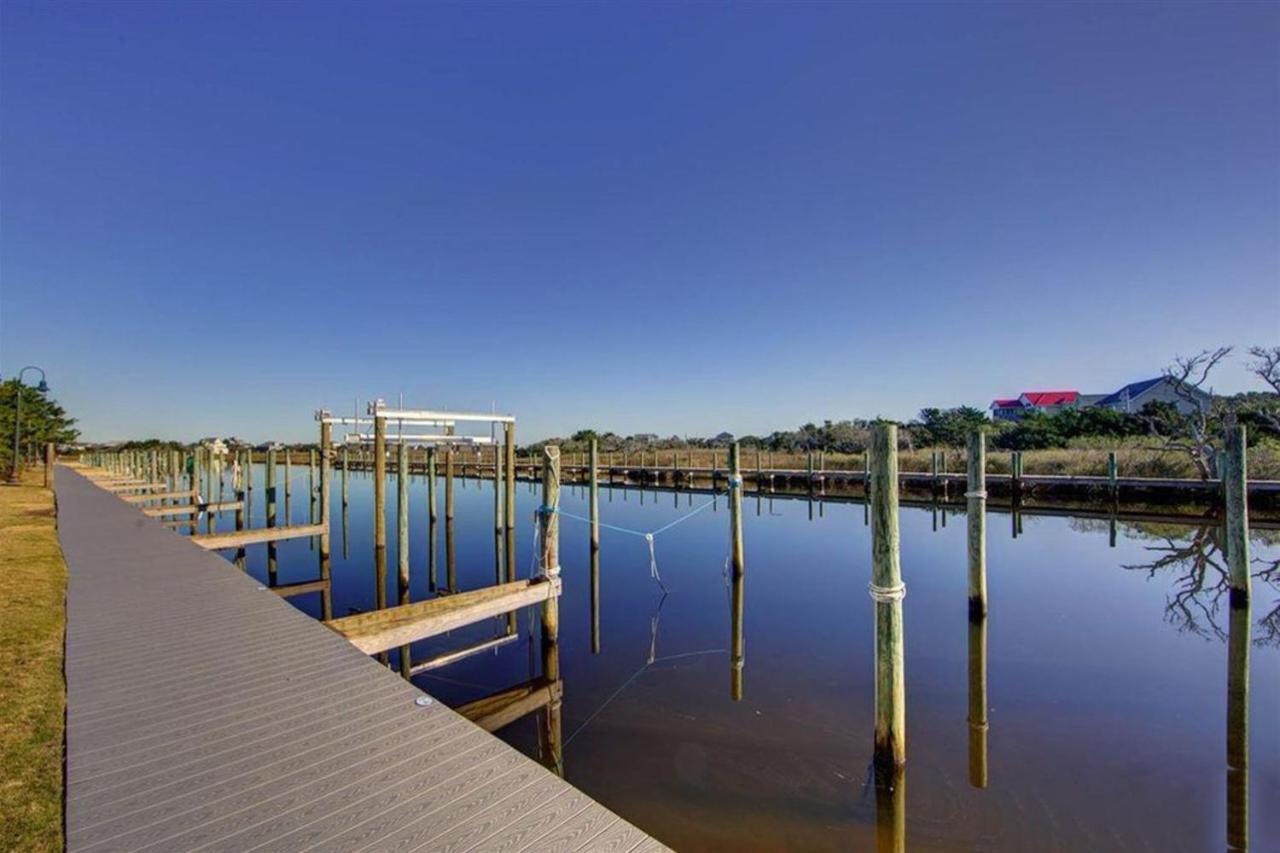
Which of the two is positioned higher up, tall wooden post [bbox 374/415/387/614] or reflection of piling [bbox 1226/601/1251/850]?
tall wooden post [bbox 374/415/387/614]

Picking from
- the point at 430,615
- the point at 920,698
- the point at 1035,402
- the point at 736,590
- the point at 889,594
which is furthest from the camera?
the point at 1035,402

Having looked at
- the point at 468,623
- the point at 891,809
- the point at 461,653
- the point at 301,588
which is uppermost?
the point at 468,623

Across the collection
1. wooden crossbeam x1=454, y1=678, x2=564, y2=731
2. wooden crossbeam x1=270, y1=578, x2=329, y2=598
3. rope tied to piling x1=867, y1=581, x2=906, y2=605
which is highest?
rope tied to piling x1=867, y1=581, x2=906, y2=605

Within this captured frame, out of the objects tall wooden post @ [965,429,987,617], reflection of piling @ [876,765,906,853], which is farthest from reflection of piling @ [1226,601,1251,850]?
tall wooden post @ [965,429,987,617]

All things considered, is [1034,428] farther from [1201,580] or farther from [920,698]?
[920,698]

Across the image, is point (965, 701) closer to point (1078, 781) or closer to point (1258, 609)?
point (1078, 781)

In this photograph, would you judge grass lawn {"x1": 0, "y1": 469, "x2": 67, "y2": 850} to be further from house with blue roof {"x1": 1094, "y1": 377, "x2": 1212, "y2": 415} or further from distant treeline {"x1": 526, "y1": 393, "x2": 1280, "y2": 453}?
house with blue roof {"x1": 1094, "y1": 377, "x2": 1212, "y2": 415}

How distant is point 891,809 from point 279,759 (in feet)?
13.9

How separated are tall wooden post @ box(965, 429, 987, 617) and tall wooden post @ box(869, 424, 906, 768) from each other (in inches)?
161

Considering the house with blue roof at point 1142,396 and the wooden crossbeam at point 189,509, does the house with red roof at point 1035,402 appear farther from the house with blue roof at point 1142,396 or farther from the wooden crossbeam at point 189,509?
the wooden crossbeam at point 189,509

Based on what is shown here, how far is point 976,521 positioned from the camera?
7723 mm

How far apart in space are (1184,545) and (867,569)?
9.00 m

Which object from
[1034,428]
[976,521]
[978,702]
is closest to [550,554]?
[978,702]

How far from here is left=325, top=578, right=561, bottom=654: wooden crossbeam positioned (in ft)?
18.4
